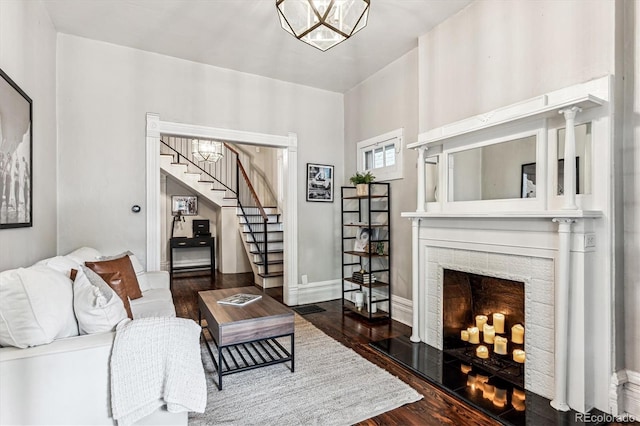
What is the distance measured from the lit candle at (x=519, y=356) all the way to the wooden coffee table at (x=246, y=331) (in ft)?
5.72

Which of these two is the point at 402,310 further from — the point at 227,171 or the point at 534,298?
the point at 227,171

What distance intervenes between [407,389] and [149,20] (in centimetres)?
393

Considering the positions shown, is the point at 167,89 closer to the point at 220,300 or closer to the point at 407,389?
the point at 220,300

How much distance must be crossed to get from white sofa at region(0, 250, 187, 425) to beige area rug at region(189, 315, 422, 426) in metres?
0.61

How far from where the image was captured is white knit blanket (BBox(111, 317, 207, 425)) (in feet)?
5.09

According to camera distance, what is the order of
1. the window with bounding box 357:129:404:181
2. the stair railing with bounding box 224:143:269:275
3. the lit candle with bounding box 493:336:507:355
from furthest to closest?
the stair railing with bounding box 224:143:269:275 < the window with bounding box 357:129:404:181 < the lit candle with bounding box 493:336:507:355

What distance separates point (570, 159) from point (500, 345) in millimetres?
1530

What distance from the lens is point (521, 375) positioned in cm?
246

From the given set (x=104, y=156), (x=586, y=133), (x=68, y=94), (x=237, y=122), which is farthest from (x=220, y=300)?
(x=586, y=133)

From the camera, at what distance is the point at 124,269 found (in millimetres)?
2943

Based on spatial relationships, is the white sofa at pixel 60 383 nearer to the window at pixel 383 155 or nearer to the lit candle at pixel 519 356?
the lit candle at pixel 519 356

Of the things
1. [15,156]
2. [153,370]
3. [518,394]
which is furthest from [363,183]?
[15,156]

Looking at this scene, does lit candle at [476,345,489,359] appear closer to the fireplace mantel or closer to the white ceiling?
the fireplace mantel

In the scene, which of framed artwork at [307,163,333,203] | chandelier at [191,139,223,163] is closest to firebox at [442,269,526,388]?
framed artwork at [307,163,333,203]
